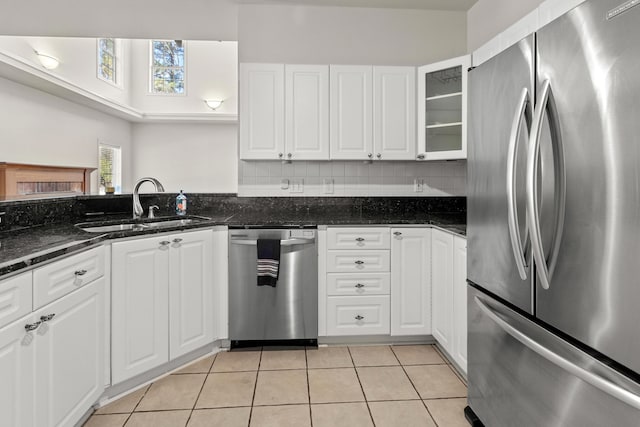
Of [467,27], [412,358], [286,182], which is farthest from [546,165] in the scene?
[467,27]

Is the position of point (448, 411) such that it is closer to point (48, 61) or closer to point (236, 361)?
point (236, 361)

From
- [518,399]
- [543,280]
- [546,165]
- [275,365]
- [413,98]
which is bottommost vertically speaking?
[275,365]

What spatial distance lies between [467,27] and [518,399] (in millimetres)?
3217

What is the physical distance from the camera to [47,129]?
5848 mm

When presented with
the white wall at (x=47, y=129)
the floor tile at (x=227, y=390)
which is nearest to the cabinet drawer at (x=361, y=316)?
the floor tile at (x=227, y=390)

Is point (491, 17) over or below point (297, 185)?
over

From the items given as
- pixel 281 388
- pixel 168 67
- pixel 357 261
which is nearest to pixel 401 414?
pixel 281 388

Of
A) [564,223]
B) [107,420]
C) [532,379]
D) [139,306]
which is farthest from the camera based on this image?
[139,306]

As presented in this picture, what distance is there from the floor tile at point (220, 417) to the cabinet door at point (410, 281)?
1.29 metres

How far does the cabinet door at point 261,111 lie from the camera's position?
122 inches

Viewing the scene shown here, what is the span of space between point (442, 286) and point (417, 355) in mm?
547

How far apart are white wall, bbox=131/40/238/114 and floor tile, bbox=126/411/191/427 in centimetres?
787

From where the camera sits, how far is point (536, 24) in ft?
6.91

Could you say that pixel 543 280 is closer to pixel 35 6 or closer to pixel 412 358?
pixel 412 358
